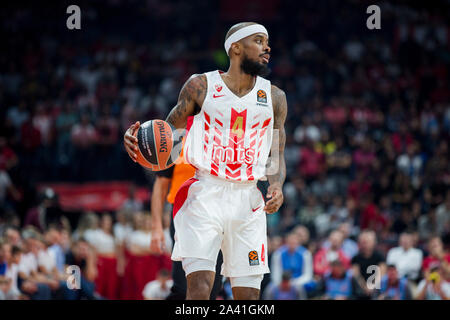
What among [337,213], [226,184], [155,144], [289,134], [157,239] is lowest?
[157,239]

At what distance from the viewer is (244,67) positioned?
5469mm

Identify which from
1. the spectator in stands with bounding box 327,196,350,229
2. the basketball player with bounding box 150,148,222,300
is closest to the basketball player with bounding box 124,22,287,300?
the basketball player with bounding box 150,148,222,300

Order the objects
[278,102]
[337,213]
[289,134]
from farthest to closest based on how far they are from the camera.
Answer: [289,134] < [337,213] < [278,102]

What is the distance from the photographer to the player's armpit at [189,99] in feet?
17.7

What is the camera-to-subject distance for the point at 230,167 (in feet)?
17.3

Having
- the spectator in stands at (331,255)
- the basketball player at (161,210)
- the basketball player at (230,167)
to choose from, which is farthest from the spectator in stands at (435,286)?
the basketball player at (230,167)

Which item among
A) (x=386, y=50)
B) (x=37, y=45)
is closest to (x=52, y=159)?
(x=37, y=45)

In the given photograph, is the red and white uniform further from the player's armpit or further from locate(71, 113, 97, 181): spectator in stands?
locate(71, 113, 97, 181): spectator in stands

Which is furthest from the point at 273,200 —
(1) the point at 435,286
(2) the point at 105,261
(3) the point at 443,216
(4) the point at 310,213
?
(4) the point at 310,213

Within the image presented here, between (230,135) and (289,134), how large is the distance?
446 inches

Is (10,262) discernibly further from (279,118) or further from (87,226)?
(279,118)

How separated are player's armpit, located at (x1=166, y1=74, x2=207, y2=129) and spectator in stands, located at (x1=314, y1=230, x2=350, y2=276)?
6.84m
